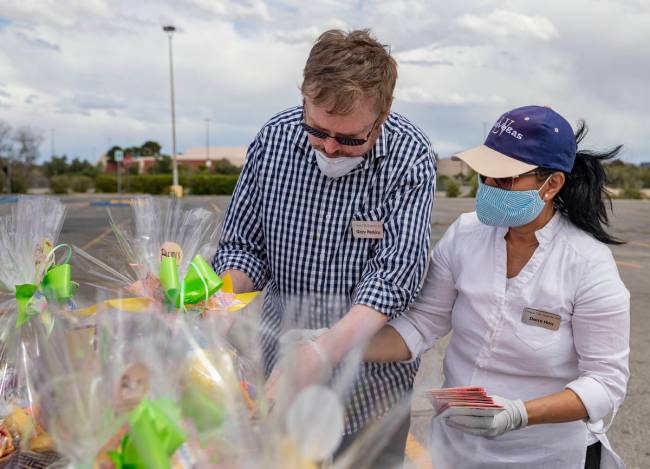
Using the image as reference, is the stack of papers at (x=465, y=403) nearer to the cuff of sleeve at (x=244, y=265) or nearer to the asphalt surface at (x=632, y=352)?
the asphalt surface at (x=632, y=352)

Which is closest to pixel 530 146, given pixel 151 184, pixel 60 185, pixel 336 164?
pixel 336 164

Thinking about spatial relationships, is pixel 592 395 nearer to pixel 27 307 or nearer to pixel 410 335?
pixel 410 335

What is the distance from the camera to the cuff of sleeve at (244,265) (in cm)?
212

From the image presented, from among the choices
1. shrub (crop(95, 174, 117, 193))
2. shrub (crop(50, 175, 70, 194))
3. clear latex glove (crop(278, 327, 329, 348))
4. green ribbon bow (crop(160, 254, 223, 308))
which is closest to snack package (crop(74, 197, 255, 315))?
green ribbon bow (crop(160, 254, 223, 308))

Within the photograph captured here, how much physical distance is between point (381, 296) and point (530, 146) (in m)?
0.62

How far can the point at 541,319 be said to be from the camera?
1914mm

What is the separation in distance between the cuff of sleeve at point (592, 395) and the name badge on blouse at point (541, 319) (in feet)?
0.54

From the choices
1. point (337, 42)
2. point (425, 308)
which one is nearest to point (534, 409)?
point (425, 308)

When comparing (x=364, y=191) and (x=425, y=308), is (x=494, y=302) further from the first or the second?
(x=364, y=191)

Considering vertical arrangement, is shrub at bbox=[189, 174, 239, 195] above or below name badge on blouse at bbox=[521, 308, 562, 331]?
below

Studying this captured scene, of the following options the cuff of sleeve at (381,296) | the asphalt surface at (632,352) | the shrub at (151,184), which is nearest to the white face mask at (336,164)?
the cuff of sleeve at (381,296)

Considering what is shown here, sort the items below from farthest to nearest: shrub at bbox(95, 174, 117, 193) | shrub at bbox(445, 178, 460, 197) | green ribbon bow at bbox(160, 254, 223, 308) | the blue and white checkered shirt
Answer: shrub at bbox(95, 174, 117, 193) < shrub at bbox(445, 178, 460, 197) < the blue and white checkered shirt < green ribbon bow at bbox(160, 254, 223, 308)

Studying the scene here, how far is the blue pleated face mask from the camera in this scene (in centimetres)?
196

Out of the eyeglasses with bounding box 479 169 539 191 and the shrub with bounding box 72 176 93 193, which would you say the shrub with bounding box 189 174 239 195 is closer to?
the shrub with bounding box 72 176 93 193
